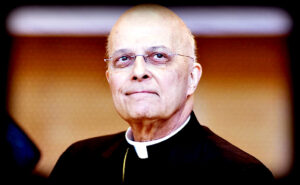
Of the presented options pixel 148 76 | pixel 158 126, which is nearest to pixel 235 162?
pixel 158 126

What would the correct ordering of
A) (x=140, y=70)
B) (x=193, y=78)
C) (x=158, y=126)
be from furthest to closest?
(x=193, y=78)
(x=158, y=126)
(x=140, y=70)

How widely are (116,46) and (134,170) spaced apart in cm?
72

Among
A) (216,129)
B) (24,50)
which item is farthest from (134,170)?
(24,50)

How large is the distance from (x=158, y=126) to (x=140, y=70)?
0.35 metres

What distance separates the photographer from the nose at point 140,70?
5.87ft

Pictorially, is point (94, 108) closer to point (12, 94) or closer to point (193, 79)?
point (12, 94)

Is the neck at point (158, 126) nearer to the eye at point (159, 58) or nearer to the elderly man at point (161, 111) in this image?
the elderly man at point (161, 111)

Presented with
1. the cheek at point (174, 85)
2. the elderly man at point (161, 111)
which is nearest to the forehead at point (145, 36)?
the elderly man at point (161, 111)

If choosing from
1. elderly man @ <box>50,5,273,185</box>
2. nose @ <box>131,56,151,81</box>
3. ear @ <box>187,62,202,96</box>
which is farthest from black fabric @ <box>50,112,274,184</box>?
nose @ <box>131,56,151,81</box>

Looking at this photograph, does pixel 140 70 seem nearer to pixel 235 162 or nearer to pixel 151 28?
pixel 151 28

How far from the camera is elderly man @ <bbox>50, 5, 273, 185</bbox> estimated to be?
1.80m

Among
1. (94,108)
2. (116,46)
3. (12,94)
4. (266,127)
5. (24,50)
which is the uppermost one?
(24,50)

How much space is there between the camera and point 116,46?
1940mm

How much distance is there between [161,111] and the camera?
6.01ft
